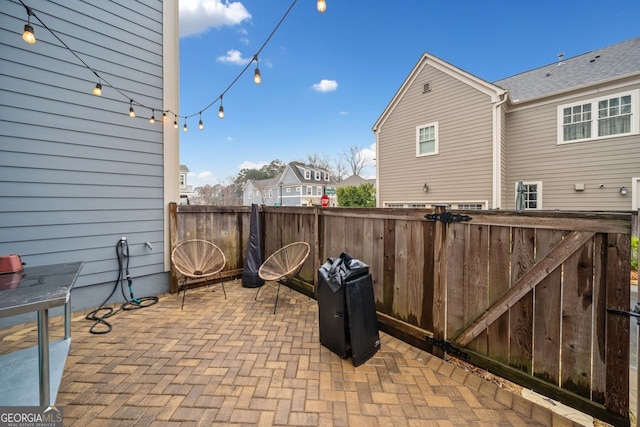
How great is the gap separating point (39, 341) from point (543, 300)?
2818mm

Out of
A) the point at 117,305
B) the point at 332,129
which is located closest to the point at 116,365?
the point at 117,305

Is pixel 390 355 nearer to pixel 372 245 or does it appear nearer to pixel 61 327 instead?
pixel 372 245

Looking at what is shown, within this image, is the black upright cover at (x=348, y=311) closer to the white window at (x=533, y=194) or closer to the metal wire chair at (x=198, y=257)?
the metal wire chair at (x=198, y=257)

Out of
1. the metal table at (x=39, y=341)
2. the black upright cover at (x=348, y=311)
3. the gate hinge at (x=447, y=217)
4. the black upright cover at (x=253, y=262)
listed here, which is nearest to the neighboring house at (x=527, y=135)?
the gate hinge at (x=447, y=217)

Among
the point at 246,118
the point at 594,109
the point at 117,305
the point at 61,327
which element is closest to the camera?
the point at 61,327

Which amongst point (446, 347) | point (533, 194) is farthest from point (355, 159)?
point (446, 347)

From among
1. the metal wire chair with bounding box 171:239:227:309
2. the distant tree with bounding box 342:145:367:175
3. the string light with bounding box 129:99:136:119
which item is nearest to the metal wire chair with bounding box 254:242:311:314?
the metal wire chair with bounding box 171:239:227:309

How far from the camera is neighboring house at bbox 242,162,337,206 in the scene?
2658cm

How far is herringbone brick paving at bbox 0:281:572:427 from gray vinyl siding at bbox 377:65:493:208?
699cm

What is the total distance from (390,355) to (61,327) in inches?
135

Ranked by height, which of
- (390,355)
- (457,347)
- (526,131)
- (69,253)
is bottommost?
(390,355)

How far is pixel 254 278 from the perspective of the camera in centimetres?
404

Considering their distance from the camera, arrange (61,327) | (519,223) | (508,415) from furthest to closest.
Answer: (61,327) → (519,223) → (508,415)

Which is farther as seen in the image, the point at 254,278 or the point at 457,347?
the point at 254,278
